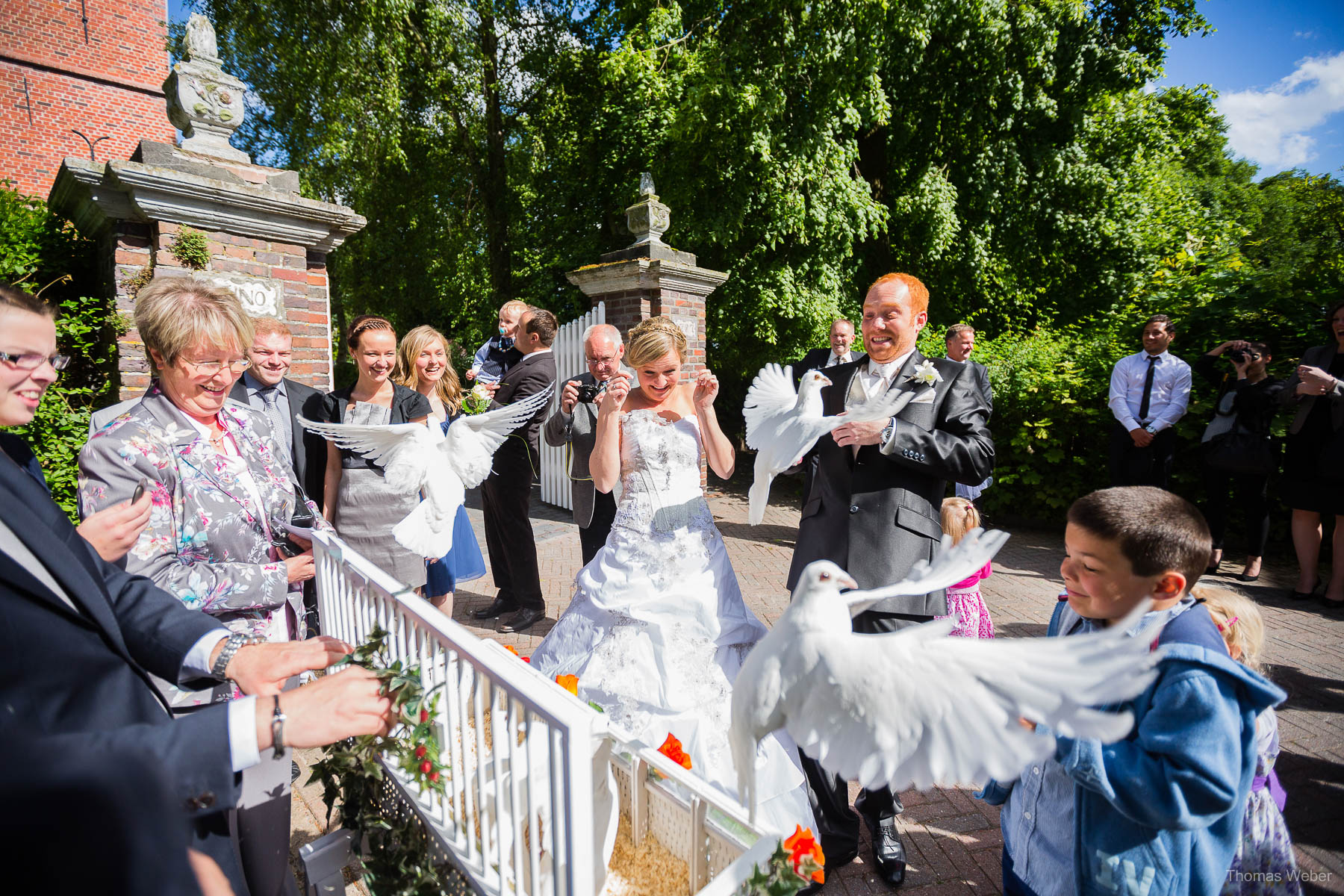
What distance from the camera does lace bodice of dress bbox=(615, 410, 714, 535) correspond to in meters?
2.68

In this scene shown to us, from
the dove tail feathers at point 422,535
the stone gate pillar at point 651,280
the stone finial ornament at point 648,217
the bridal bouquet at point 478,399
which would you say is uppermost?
the stone finial ornament at point 648,217

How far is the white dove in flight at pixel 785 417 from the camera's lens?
2.01 m

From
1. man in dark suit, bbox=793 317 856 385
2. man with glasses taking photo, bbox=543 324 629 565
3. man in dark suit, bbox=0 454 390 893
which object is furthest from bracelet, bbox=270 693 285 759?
man in dark suit, bbox=793 317 856 385

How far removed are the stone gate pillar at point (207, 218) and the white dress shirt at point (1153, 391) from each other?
6.46m

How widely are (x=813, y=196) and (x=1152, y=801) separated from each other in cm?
817

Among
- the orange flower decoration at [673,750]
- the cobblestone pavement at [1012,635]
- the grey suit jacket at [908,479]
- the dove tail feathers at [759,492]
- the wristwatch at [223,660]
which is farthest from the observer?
the dove tail feathers at [759,492]

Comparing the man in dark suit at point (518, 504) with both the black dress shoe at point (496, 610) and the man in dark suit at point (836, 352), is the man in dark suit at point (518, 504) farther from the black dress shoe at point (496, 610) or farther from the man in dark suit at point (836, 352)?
the man in dark suit at point (836, 352)

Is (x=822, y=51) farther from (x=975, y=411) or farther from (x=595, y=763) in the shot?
(x=595, y=763)

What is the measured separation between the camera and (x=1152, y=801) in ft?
3.88

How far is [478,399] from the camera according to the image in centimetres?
407

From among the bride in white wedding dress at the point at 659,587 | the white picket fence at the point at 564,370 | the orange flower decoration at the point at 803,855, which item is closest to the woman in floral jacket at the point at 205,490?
the bride in white wedding dress at the point at 659,587

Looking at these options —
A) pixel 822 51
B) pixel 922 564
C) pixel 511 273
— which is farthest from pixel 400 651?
pixel 511 273

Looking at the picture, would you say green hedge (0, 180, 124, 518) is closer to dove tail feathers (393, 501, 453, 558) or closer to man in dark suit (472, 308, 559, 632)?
man in dark suit (472, 308, 559, 632)

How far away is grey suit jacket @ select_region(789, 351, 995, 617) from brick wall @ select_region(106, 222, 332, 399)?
144 inches
